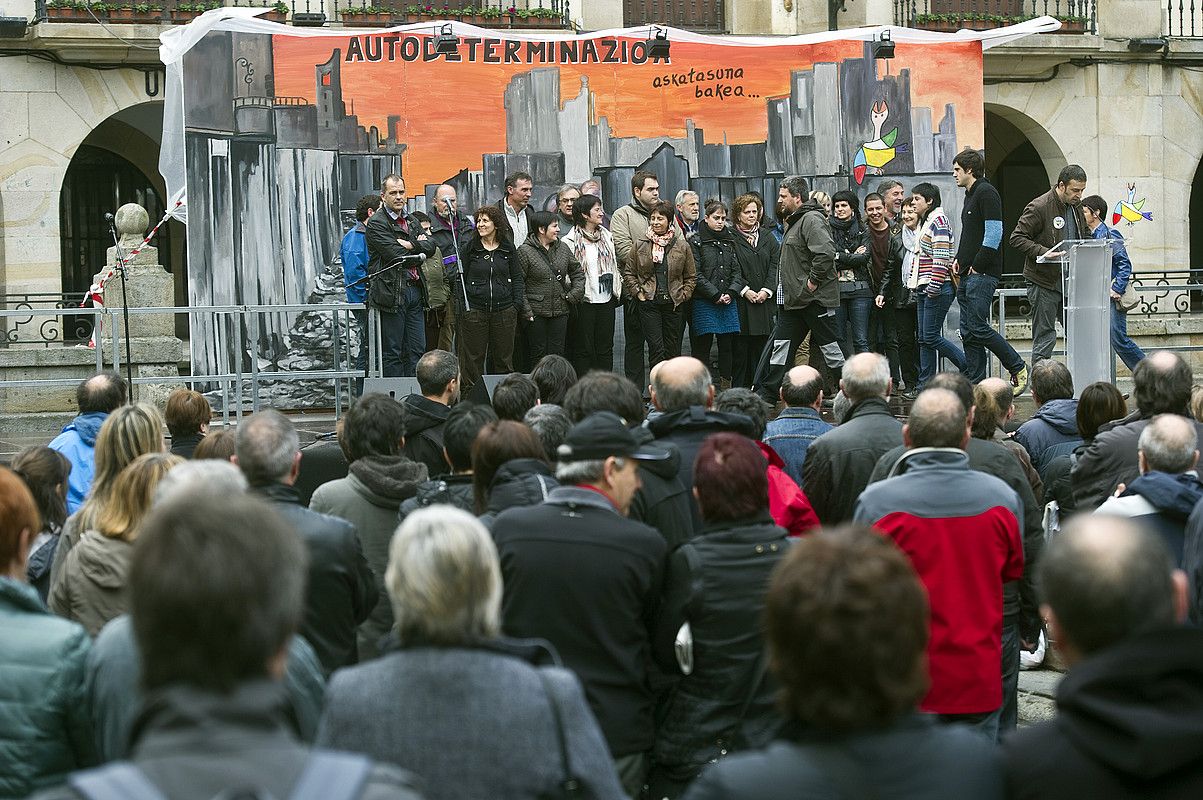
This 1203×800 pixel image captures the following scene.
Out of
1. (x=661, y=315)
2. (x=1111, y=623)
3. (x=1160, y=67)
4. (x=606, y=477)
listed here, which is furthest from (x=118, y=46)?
(x=1111, y=623)

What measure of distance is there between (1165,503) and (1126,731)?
290cm

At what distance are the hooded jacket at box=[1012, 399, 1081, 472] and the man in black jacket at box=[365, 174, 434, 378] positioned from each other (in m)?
6.44

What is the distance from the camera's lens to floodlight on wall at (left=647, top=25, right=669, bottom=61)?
16188mm

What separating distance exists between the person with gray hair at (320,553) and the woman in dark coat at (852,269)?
404 inches

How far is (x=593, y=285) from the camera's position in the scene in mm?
14094

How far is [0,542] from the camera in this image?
392 centimetres

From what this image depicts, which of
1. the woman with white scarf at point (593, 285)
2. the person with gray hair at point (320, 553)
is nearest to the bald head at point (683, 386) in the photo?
the person with gray hair at point (320, 553)

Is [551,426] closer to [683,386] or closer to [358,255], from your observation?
[683,386]

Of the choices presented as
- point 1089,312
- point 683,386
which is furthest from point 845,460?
point 1089,312

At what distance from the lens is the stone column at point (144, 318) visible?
46.9 ft

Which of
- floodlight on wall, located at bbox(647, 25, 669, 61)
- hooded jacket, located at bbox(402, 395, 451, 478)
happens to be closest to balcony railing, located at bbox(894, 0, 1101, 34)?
floodlight on wall, located at bbox(647, 25, 669, 61)

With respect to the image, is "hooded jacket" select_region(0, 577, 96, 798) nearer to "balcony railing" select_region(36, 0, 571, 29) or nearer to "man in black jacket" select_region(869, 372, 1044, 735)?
"man in black jacket" select_region(869, 372, 1044, 735)

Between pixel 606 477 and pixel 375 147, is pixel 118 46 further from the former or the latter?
pixel 606 477

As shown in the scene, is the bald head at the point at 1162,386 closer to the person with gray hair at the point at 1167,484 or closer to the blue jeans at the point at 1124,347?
the person with gray hair at the point at 1167,484
